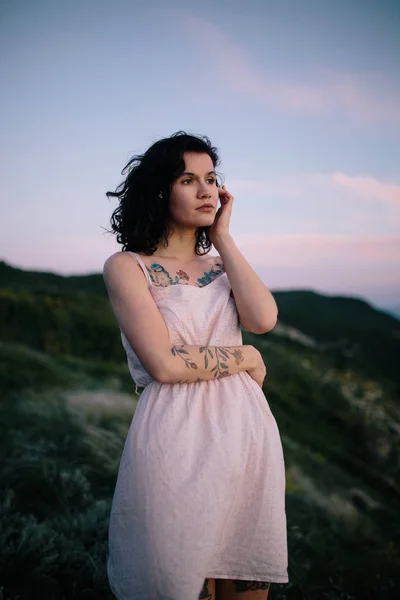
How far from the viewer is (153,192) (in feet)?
7.66

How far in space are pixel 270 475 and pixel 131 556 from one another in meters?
0.63

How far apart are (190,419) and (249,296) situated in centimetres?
62

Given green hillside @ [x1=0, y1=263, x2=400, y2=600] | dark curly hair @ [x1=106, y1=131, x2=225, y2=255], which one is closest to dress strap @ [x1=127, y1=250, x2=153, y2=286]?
dark curly hair @ [x1=106, y1=131, x2=225, y2=255]

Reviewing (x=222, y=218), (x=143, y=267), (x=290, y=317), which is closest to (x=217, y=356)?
(x=143, y=267)

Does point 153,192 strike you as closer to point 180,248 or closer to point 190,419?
point 180,248

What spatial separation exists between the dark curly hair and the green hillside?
6.31ft

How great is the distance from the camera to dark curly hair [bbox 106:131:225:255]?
2.28 meters

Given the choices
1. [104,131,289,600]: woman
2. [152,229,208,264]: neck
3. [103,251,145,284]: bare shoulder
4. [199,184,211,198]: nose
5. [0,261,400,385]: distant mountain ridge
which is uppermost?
[199,184,211,198]: nose

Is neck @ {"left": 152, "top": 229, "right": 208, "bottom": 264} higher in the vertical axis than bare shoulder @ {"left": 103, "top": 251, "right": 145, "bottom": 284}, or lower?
higher

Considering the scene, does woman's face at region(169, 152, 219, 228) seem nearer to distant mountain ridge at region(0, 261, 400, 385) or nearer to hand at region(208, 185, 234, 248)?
hand at region(208, 185, 234, 248)

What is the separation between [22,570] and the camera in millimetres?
2846

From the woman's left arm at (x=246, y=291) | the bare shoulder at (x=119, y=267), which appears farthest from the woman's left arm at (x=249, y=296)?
the bare shoulder at (x=119, y=267)

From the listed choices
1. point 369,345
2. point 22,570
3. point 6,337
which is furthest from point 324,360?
point 22,570

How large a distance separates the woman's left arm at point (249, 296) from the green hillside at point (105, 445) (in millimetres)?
1876
